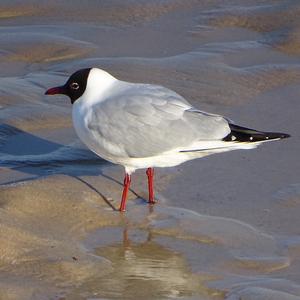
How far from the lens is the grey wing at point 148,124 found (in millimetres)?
6551

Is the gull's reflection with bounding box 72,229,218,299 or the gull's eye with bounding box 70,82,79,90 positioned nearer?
the gull's reflection with bounding box 72,229,218,299

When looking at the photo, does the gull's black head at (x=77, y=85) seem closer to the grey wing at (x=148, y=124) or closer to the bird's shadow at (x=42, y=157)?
the grey wing at (x=148, y=124)

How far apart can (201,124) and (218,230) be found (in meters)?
0.79

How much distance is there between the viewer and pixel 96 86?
22.3 ft

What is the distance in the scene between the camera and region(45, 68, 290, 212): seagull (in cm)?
655

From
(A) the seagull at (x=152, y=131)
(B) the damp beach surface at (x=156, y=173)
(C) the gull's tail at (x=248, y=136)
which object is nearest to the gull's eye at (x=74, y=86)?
(A) the seagull at (x=152, y=131)

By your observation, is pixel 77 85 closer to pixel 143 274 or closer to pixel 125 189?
pixel 125 189

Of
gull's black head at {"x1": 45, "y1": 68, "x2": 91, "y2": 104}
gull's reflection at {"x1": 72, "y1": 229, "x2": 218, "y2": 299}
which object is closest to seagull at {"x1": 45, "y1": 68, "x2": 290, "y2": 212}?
gull's black head at {"x1": 45, "y1": 68, "x2": 91, "y2": 104}

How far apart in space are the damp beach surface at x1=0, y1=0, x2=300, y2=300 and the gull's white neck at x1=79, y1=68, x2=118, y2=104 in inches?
23.0

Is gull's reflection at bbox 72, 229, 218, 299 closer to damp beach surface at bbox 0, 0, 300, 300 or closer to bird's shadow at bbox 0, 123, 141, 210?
damp beach surface at bbox 0, 0, 300, 300

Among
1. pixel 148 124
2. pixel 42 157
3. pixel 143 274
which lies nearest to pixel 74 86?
pixel 148 124

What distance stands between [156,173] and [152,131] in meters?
0.72

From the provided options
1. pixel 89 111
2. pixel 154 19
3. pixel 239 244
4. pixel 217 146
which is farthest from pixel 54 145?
pixel 154 19

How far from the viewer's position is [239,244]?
6.03 meters
